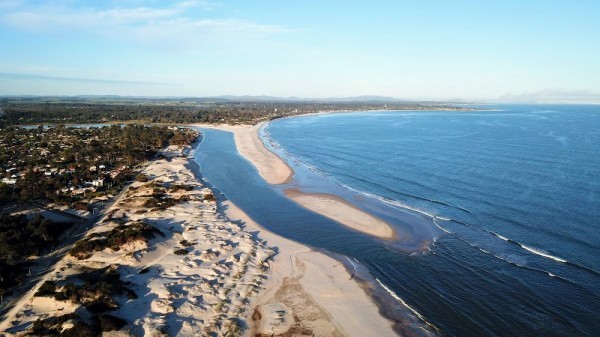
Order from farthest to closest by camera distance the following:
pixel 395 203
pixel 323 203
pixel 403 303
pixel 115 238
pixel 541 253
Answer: pixel 323 203 < pixel 395 203 < pixel 541 253 < pixel 115 238 < pixel 403 303

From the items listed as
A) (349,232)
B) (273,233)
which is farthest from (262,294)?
(349,232)

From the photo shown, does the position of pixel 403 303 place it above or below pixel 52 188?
below

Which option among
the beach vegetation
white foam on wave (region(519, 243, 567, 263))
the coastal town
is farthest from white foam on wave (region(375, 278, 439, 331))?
the coastal town

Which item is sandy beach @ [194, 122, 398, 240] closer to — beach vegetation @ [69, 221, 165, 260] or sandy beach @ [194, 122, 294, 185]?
sandy beach @ [194, 122, 294, 185]

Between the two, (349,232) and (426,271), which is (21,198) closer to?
(349,232)

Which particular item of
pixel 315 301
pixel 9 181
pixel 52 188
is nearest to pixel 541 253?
pixel 315 301

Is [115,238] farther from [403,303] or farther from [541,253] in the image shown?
[541,253]

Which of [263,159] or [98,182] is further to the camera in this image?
[263,159]

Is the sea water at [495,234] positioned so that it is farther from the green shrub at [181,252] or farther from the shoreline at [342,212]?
the green shrub at [181,252]

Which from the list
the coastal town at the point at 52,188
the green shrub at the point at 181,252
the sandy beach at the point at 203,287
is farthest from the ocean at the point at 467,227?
the coastal town at the point at 52,188
